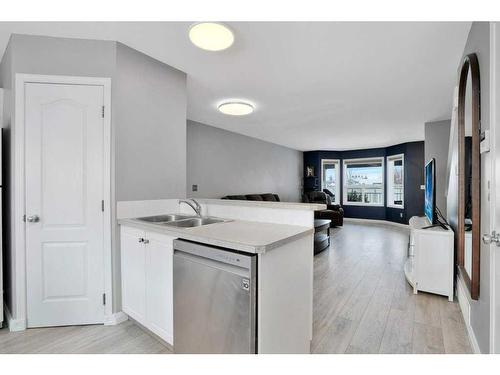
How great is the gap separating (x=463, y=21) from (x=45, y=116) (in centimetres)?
327

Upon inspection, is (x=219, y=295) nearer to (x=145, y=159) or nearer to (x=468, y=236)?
(x=145, y=159)

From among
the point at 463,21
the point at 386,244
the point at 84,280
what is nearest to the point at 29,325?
the point at 84,280

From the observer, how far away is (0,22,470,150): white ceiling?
6.27 feet

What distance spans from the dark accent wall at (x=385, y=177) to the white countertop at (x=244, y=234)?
20.8 ft

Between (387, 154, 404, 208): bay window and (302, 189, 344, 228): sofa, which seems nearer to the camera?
(302, 189, 344, 228): sofa

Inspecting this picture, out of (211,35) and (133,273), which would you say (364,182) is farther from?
(133,273)

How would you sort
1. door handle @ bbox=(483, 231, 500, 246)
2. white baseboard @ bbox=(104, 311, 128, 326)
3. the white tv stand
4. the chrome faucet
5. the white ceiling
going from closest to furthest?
door handle @ bbox=(483, 231, 500, 246), the white ceiling, white baseboard @ bbox=(104, 311, 128, 326), the chrome faucet, the white tv stand

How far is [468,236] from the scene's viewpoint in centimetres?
192

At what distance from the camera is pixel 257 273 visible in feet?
4.01

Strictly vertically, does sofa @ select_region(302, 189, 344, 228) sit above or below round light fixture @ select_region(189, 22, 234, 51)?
below

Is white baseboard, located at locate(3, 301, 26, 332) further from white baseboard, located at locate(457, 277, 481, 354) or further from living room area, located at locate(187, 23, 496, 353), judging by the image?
white baseboard, located at locate(457, 277, 481, 354)

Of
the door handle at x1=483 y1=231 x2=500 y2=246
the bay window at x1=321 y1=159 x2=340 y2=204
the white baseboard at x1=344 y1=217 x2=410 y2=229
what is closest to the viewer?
the door handle at x1=483 y1=231 x2=500 y2=246

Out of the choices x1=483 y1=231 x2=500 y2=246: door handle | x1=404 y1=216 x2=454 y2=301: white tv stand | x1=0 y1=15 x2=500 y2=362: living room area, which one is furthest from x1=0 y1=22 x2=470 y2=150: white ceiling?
x1=404 y1=216 x2=454 y2=301: white tv stand

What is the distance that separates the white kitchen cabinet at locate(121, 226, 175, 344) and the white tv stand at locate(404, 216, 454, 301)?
8.38 feet
